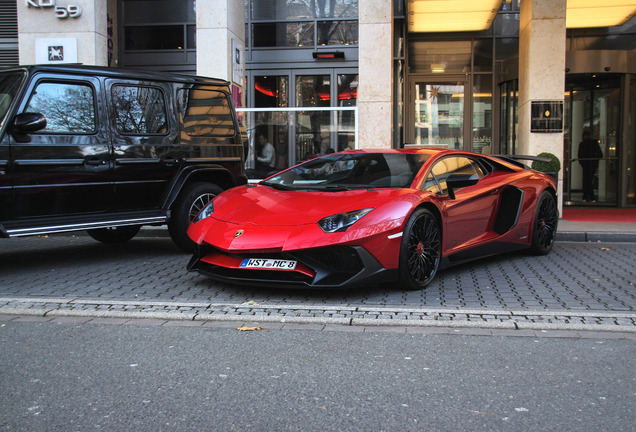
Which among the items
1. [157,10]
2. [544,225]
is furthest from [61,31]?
[544,225]

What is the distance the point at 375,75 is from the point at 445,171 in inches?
256

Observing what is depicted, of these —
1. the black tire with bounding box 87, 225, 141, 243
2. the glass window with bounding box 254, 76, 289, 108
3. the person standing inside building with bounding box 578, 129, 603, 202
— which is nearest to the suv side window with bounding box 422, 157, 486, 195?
the black tire with bounding box 87, 225, 141, 243

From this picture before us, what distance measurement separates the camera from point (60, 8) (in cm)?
1279

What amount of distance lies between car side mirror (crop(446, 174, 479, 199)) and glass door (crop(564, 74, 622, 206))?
9.00 metres

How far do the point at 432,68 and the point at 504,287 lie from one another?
1223 centimetres

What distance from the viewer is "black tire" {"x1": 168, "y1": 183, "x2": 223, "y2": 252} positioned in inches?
304

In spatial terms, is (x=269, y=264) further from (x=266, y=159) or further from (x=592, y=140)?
(x=592, y=140)

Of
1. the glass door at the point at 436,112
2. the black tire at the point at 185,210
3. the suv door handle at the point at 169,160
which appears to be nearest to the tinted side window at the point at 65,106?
the suv door handle at the point at 169,160

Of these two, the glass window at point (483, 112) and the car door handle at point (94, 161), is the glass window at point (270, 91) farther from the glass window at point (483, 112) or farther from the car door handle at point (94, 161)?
the car door handle at point (94, 161)

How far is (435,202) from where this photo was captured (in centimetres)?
602

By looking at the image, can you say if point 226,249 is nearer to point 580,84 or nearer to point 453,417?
point 453,417

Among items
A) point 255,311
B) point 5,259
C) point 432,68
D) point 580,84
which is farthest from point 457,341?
point 432,68

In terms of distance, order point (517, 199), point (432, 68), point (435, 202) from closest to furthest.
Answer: point (435, 202) < point (517, 199) < point (432, 68)

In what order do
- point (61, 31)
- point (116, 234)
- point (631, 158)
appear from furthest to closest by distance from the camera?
point (631, 158), point (61, 31), point (116, 234)
